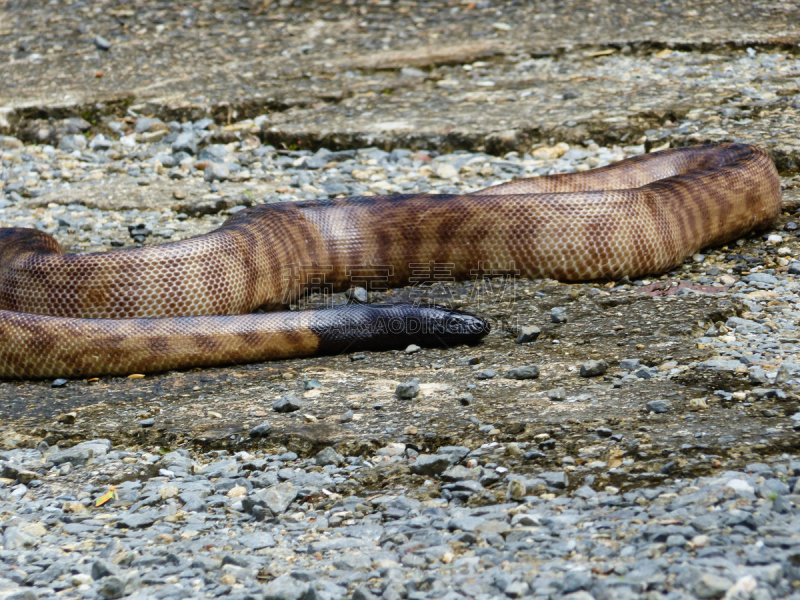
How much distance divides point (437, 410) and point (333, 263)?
2606mm

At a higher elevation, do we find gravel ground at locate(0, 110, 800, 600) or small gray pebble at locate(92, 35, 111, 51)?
small gray pebble at locate(92, 35, 111, 51)

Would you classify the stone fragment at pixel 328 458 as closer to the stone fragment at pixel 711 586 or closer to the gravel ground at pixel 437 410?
the gravel ground at pixel 437 410

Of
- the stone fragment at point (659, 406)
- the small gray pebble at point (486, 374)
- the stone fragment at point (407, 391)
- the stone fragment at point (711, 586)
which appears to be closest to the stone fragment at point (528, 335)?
the small gray pebble at point (486, 374)

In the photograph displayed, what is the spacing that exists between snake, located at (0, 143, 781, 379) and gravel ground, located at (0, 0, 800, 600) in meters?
0.16

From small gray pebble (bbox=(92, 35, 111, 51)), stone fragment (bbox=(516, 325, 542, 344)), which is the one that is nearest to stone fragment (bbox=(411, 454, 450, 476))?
stone fragment (bbox=(516, 325, 542, 344))

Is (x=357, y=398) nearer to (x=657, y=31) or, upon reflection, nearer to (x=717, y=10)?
(x=657, y=31)

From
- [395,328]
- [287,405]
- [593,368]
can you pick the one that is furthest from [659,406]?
[395,328]

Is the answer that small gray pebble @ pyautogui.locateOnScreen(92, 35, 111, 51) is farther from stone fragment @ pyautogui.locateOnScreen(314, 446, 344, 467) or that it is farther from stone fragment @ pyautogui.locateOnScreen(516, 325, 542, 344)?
stone fragment @ pyautogui.locateOnScreen(314, 446, 344, 467)

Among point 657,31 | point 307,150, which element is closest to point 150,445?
point 307,150

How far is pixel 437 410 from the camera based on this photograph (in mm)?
3660

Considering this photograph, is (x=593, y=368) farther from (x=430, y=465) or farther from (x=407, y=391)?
(x=430, y=465)

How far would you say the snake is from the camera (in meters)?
4.59

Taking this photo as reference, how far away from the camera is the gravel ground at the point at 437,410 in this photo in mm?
2494

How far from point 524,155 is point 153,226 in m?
3.56
